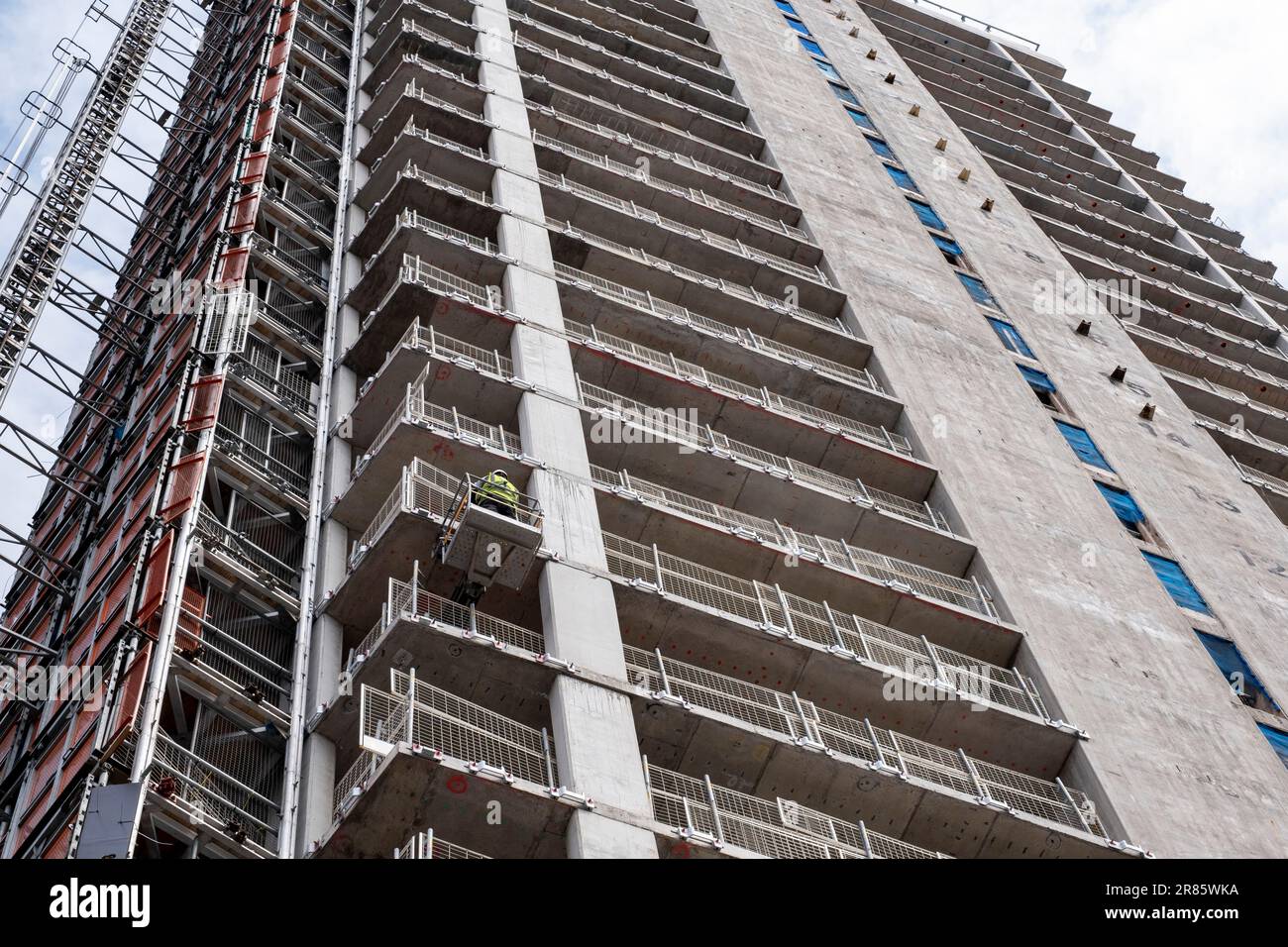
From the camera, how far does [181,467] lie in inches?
1069

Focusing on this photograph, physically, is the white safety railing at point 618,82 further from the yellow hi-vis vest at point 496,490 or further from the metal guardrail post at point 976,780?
the metal guardrail post at point 976,780

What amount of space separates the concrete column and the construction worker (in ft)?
4.46

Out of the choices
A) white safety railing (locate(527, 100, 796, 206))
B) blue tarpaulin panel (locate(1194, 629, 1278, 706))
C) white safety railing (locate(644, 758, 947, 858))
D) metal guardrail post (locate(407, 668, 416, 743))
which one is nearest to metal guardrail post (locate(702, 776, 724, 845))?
white safety railing (locate(644, 758, 947, 858))

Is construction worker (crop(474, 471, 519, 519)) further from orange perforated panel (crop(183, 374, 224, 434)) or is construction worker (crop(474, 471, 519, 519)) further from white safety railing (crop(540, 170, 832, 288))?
white safety railing (crop(540, 170, 832, 288))

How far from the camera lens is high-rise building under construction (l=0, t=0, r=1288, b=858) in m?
23.8

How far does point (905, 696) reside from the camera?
28.0 meters

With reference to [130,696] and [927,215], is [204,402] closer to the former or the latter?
[130,696]

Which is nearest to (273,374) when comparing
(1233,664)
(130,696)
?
(130,696)

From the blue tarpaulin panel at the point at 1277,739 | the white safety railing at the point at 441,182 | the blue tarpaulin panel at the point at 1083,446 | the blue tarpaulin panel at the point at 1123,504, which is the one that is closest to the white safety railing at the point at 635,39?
the white safety railing at the point at 441,182

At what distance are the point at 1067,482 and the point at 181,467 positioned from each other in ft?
69.3

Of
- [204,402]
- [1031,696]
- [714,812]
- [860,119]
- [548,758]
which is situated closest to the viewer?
[548,758]

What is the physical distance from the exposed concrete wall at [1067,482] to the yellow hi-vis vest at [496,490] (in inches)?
459

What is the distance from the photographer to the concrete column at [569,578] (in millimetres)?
22062
